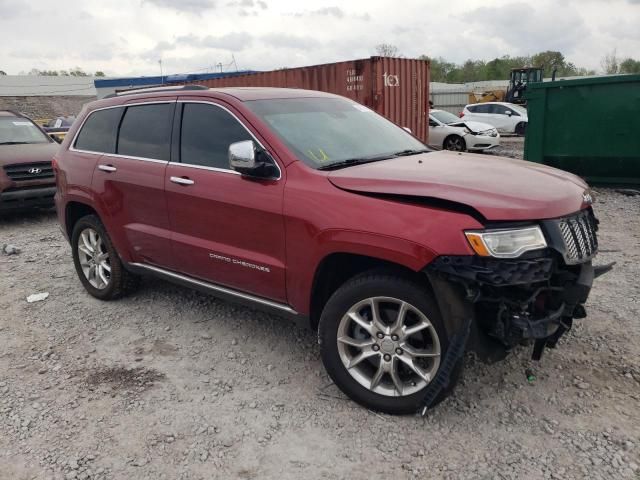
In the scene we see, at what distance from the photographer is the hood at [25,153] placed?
852cm

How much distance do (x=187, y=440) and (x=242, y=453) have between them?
13.3 inches

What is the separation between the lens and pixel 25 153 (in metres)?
8.77

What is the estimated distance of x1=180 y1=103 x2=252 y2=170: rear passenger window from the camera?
367 cm

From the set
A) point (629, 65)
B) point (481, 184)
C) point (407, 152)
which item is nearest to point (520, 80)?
point (407, 152)

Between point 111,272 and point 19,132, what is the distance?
6305mm

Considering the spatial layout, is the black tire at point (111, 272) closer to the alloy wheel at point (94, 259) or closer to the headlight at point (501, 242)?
the alloy wheel at point (94, 259)

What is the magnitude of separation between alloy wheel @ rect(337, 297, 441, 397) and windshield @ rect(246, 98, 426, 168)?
38.7 inches

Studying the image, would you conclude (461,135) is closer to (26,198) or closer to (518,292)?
(26,198)

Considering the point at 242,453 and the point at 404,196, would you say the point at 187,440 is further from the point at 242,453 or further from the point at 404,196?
the point at 404,196

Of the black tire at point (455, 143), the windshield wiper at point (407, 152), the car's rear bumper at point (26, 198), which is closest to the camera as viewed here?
the windshield wiper at point (407, 152)

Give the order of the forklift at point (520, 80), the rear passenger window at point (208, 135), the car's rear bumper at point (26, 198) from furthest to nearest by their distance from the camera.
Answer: the forklift at point (520, 80), the car's rear bumper at point (26, 198), the rear passenger window at point (208, 135)

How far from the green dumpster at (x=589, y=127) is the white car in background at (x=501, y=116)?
1205 centimetres

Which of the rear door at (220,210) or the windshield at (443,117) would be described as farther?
the windshield at (443,117)

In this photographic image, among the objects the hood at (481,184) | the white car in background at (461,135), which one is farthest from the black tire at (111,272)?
the white car in background at (461,135)
